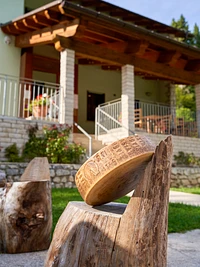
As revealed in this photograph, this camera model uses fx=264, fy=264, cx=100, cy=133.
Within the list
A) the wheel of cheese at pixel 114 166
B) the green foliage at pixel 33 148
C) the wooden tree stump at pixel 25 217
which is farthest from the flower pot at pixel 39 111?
the wheel of cheese at pixel 114 166

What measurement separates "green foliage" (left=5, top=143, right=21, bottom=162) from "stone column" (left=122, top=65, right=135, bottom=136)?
3653 millimetres

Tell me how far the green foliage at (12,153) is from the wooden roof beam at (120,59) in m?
3.36

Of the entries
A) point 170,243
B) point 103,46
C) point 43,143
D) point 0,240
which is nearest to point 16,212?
point 0,240

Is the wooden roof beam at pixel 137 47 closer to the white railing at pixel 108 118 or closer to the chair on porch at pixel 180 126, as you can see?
the white railing at pixel 108 118

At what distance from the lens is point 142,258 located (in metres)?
1.24

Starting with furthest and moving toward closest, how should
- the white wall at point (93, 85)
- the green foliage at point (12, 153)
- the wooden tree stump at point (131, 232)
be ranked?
the white wall at point (93, 85) < the green foliage at point (12, 153) < the wooden tree stump at point (131, 232)

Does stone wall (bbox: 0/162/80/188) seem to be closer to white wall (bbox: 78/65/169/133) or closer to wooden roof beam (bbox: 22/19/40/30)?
wooden roof beam (bbox: 22/19/40/30)

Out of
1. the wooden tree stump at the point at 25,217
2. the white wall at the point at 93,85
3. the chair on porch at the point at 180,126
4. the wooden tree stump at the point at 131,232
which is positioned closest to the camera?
the wooden tree stump at the point at 131,232

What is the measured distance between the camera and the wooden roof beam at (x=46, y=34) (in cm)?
753

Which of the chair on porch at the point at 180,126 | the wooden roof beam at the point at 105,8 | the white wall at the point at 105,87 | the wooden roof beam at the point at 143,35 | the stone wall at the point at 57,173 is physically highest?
the wooden roof beam at the point at 105,8

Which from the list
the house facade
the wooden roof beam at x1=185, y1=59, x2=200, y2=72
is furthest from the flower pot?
the wooden roof beam at x1=185, y1=59, x2=200, y2=72

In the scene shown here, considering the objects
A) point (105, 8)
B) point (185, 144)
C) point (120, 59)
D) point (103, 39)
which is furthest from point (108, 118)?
point (105, 8)

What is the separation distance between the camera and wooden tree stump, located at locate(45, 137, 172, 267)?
1263mm

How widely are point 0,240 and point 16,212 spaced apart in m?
0.28
